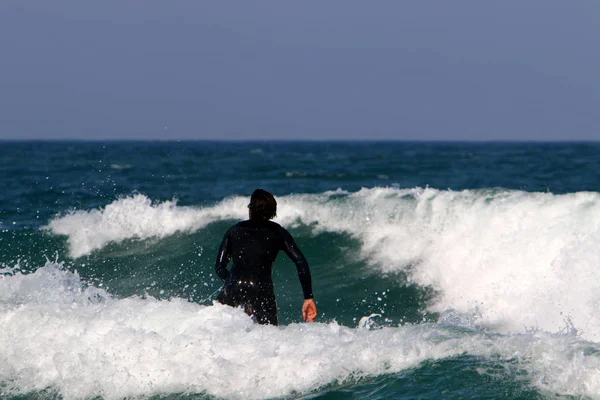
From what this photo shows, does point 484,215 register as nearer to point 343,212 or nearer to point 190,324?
point 343,212

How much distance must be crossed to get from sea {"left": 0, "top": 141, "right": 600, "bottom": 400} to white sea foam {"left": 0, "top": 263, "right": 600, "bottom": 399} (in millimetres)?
12

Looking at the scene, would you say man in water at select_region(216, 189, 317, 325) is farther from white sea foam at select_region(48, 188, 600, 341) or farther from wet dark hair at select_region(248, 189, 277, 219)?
white sea foam at select_region(48, 188, 600, 341)

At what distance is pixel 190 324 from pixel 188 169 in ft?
115

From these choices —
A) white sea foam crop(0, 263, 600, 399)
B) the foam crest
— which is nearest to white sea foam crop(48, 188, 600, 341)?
the foam crest

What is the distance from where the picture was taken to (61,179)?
31.6m

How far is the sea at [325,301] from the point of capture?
583 cm

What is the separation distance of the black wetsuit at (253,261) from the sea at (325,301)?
128 millimetres

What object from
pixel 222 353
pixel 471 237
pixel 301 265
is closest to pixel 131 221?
pixel 471 237

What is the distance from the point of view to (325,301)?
1167 centimetres

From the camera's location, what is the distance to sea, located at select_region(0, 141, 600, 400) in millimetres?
5832

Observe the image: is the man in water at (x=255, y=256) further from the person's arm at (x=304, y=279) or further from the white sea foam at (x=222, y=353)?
the white sea foam at (x=222, y=353)

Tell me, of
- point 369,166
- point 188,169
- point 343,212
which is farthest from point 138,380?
point 369,166

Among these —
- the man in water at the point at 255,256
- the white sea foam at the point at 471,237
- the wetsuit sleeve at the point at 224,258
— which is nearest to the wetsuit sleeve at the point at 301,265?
the man in water at the point at 255,256

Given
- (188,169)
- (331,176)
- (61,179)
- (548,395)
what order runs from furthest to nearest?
(188,169), (331,176), (61,179), (548,395)
